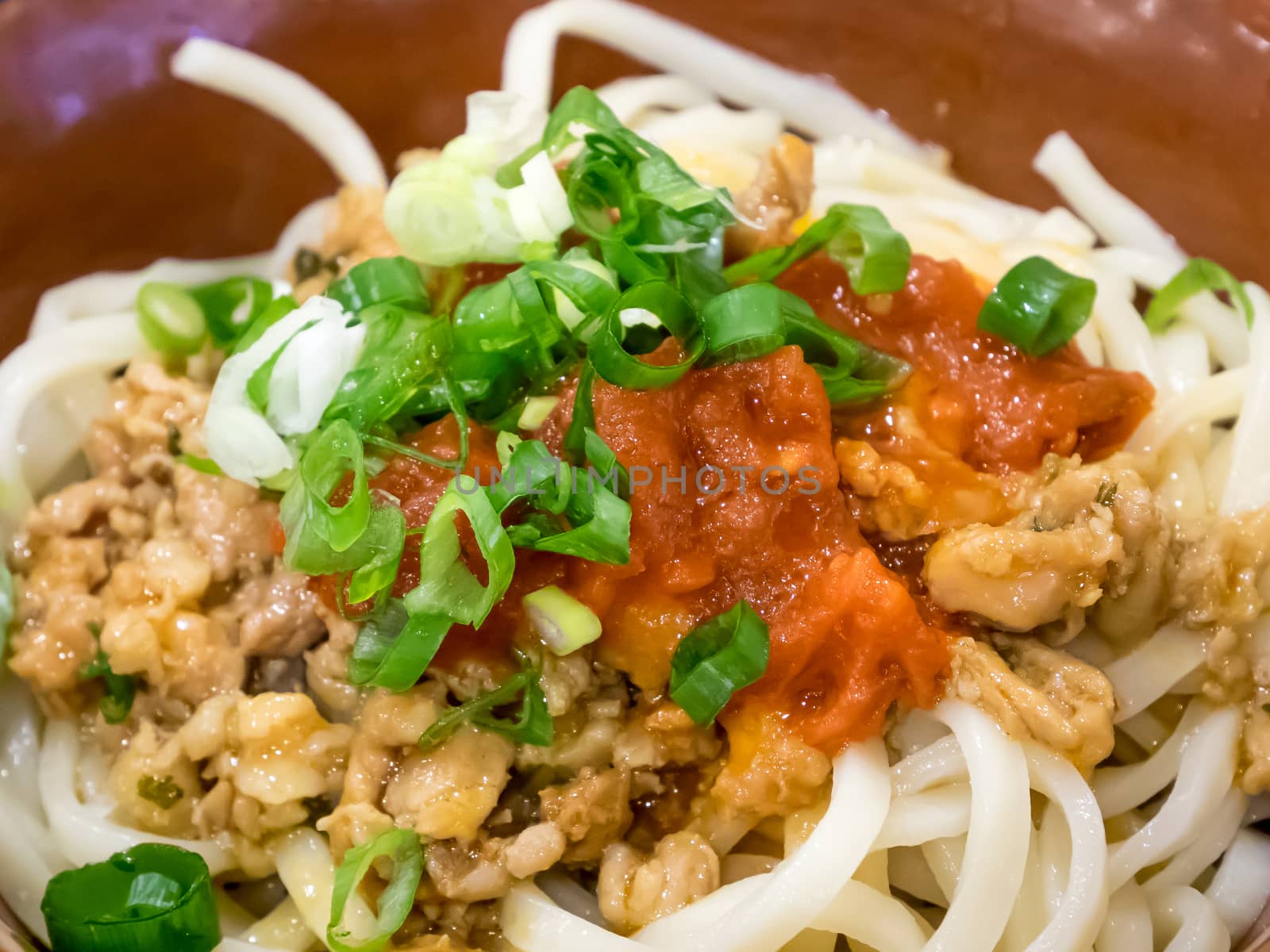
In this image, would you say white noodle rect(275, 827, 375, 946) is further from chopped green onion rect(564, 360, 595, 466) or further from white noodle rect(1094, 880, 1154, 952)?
white noodle rect(1094, 880, 1154, 952)

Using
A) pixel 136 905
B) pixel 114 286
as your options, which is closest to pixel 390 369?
pixel 136 905

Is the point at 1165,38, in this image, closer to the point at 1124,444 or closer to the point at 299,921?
the point at 1124,444

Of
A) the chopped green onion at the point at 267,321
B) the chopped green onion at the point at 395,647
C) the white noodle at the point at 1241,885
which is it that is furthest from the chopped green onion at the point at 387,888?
the white noodle at the point at 1241,885

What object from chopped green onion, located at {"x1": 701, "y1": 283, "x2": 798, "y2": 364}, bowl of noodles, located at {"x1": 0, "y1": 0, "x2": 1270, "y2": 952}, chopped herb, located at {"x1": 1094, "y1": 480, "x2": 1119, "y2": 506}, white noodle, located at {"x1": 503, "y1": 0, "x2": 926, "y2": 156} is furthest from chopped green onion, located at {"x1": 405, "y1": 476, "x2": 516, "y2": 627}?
white noodle, located at {"x1": 503, "y1": 0, "x2": 926, "y2": 156}

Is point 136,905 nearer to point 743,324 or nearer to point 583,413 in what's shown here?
point 583,413

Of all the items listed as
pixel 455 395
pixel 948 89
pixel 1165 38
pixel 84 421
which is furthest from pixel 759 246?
pixel 84 421
